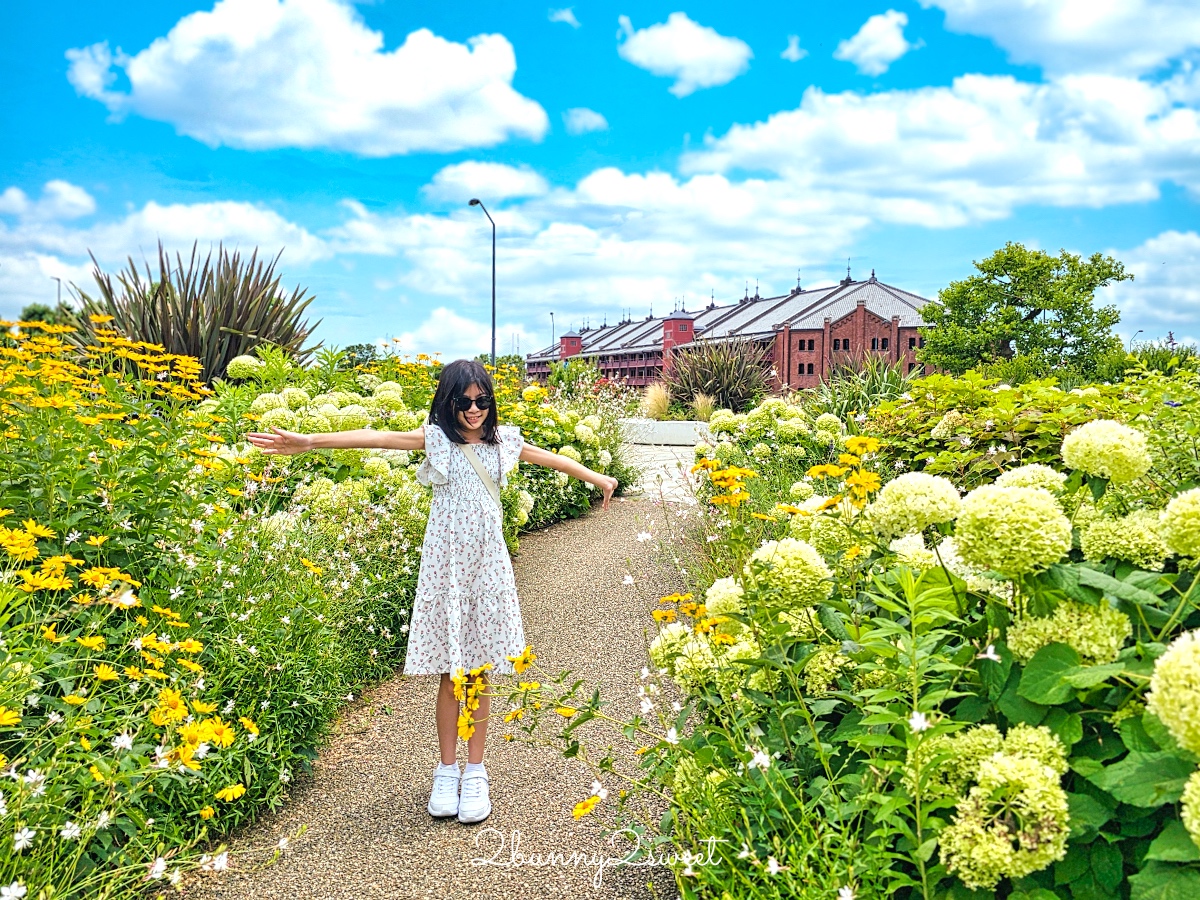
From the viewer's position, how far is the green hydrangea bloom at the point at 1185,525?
170cm

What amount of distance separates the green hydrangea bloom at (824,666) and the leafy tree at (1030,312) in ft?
90.4

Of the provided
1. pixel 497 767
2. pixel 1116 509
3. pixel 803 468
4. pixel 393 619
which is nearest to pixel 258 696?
pixel 497 767

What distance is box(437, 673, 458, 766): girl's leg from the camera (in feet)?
11.1

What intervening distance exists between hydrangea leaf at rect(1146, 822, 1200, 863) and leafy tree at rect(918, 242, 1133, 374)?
28000 mm

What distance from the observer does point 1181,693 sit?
1320mm

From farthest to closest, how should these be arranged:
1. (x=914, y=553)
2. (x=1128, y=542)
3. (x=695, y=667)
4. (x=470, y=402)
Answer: (x=470, y=402), (x=695, y=667), (x=914, y=553), (x=1128, y=542)

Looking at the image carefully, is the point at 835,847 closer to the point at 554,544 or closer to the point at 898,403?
the point at 898,403

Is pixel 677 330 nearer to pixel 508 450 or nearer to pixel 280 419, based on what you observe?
pixel 280 419

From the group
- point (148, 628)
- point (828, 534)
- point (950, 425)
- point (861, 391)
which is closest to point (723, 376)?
point (861, 391)

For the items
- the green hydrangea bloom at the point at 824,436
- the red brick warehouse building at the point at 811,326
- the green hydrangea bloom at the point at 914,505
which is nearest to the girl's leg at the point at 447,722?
the green hydrangea bloom at the point at 914,505

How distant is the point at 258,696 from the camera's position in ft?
11.0

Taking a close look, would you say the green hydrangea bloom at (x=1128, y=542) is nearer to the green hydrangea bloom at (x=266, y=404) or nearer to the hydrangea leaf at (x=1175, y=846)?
the hydrangea leaf at (x=1175, y=846)

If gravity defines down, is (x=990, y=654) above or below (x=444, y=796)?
above

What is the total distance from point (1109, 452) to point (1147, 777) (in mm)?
761
